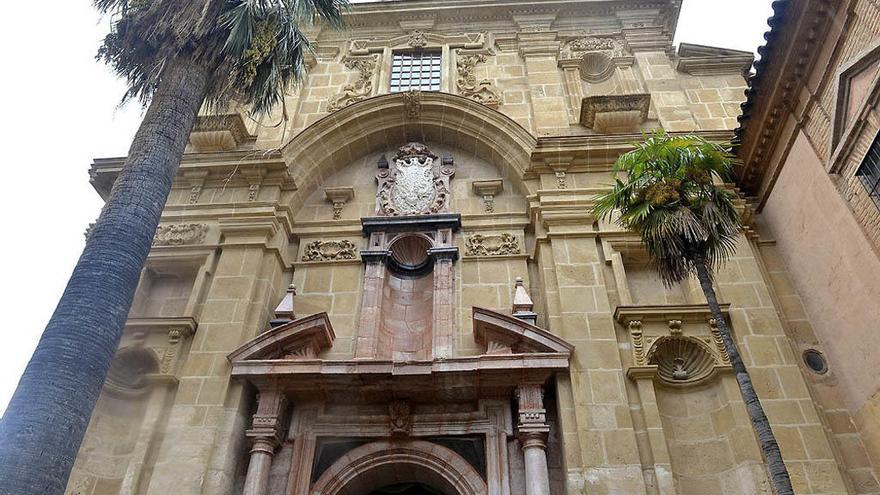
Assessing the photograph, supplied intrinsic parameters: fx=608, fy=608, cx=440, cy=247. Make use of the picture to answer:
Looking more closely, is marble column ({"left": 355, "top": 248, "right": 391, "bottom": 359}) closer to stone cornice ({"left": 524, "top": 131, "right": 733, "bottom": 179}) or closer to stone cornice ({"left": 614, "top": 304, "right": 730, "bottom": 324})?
stone cornice ({"left": 524, "top": 131, "right": 733, "bottom": 179})

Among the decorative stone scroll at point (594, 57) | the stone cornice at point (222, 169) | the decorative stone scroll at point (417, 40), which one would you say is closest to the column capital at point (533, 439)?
the stone cornice at point (222, 169)

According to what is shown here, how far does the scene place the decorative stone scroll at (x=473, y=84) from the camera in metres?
15.2

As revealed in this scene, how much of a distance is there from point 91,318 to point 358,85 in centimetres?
1055

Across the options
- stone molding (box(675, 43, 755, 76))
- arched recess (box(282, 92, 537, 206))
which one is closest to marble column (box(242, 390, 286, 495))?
arched recess (box(282, 92, 537, 206))

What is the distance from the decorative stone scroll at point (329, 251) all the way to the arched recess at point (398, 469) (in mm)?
4209

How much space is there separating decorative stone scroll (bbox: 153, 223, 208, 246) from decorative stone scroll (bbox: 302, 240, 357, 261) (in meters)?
2.16

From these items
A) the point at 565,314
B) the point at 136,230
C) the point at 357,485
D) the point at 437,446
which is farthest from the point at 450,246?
the point at 136,230

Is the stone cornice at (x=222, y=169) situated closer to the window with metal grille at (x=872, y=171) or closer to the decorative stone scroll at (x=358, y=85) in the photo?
the decorative stone scroll at (x=358, y=85)

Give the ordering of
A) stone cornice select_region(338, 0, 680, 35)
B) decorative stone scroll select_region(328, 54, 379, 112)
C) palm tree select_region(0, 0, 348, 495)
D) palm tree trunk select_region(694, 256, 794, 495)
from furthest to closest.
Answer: stone cornice select_region(338, 0, 680, 35) → decorative stone scroll select_region(328, 54, 379, 112) → palm tree trunk select_region(694, 256, 794, 495) → palm tree select_region(0, 0, 348, 495)

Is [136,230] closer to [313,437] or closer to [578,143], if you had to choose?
[313,437]

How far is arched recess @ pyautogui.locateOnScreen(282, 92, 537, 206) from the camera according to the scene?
13.8 meters

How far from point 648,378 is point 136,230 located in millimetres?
8065

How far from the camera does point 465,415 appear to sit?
10461 millimetres

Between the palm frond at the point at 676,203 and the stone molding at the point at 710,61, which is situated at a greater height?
the stone molding at the point at 710,61
